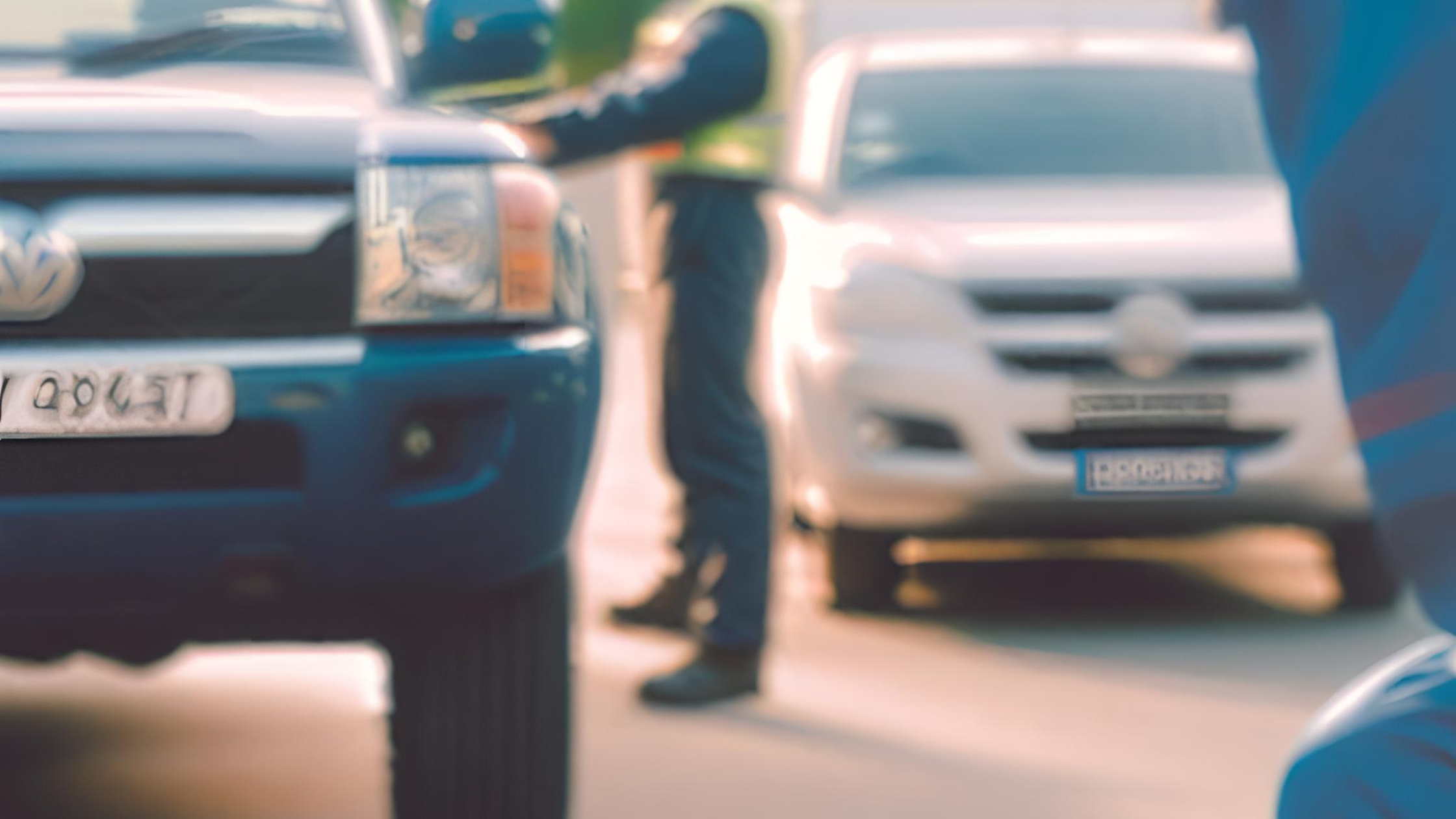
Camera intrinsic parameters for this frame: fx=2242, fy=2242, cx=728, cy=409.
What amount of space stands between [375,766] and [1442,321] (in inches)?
127

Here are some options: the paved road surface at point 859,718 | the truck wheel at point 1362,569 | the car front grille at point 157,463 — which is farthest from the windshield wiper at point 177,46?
the truck wheel at point 1362,569

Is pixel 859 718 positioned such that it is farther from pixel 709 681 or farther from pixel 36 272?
pixel 36 272

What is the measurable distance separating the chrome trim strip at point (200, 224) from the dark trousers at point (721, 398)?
81.8 inches

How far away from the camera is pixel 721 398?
198 inches

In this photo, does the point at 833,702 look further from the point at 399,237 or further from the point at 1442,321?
the point at 1442,321

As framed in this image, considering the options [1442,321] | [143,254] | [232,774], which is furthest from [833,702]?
[1442,321]

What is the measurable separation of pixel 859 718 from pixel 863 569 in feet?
4.41

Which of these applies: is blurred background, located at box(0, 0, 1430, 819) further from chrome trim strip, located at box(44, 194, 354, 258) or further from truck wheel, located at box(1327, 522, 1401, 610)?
chrome trim strip, located at box(44, 194, 354, 258)

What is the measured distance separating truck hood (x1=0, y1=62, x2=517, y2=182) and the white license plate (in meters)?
0.27

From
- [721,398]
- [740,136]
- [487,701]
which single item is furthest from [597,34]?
[487,701]

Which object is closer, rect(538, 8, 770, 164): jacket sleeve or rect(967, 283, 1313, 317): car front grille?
rect(538, 8, 770, 164): jacket sleeve

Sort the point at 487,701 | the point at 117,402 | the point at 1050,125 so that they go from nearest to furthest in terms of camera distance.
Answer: the point at 117,402
the point at 487,701
the point at 1050,125

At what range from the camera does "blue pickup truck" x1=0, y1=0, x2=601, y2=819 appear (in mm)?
2848

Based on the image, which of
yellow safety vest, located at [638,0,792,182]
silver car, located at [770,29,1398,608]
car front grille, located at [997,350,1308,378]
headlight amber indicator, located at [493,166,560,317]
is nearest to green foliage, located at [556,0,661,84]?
silver car, located at [770,29,1398,608]
